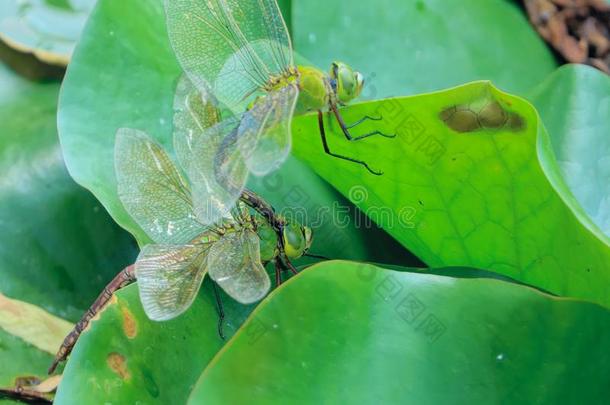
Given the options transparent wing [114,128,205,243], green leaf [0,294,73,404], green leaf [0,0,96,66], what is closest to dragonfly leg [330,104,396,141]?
transparent wing [114,128,205,243]

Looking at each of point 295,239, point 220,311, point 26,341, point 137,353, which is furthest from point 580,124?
point 26,341

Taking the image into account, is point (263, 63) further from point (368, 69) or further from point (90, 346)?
point (90, 346)

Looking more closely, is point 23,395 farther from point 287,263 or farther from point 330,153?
point 330,153

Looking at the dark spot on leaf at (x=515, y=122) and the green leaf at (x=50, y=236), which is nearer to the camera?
the dark spot on leaf at (x=515, y=122)

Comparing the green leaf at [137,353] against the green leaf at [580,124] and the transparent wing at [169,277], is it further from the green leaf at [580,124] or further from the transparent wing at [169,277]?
the green leaf at [580,124]

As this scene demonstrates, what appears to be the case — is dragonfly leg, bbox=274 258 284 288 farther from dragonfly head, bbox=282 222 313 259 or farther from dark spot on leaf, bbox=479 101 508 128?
dark spot on leaf, bbox=479 101 508 128

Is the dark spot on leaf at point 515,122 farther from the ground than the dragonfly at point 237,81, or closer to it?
farther from the ground

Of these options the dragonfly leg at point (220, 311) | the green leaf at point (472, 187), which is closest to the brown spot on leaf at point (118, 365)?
the dragonfly leg at point (220, 311)
